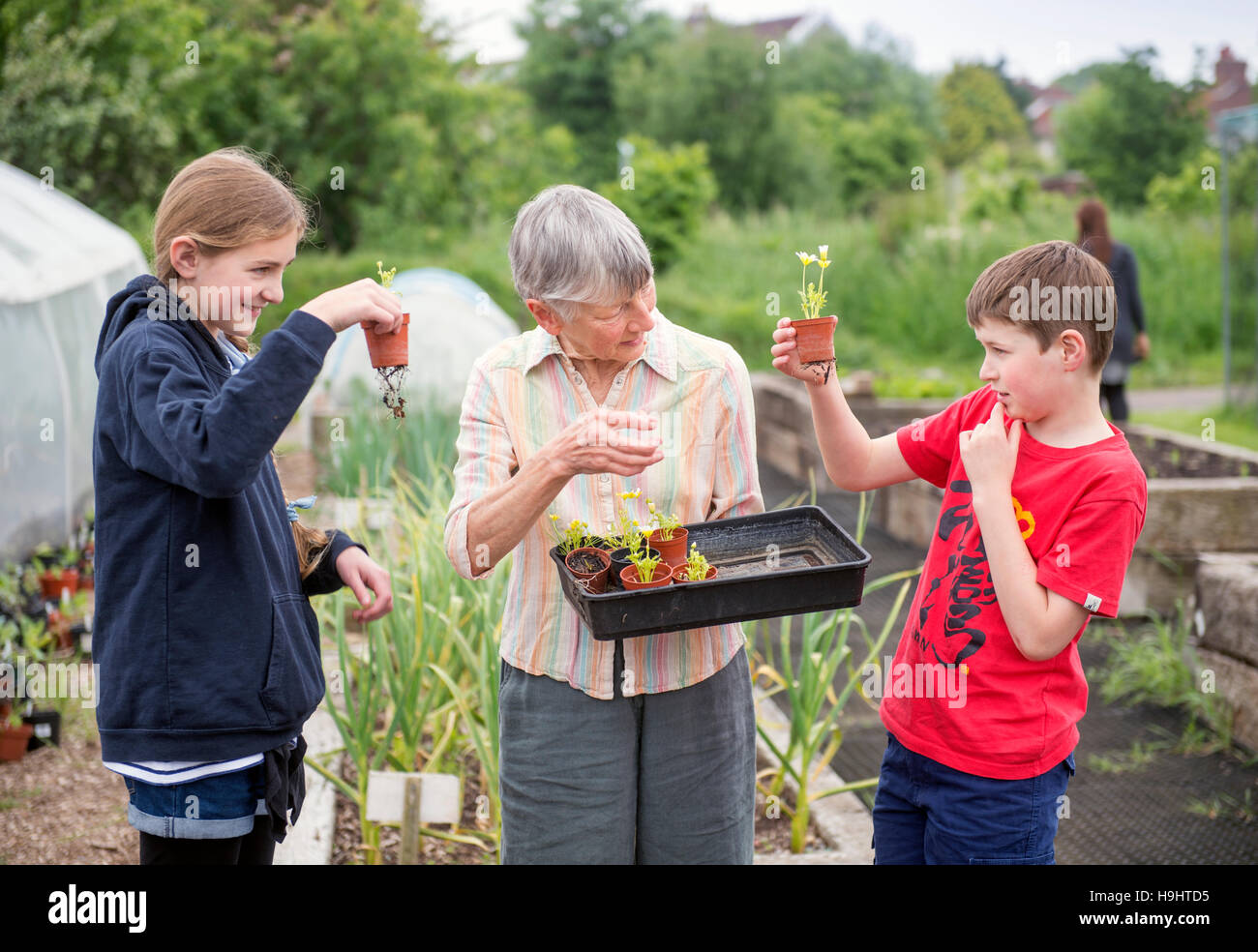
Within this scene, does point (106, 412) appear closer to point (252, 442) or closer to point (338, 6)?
point (252, 442)

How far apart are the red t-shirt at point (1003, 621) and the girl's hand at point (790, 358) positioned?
279mm

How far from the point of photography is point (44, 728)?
318cm

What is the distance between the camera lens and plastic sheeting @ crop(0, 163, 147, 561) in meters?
4.33

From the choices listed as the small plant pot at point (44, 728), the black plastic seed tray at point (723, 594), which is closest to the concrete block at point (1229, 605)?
the black plastic seed tray at point (723, 594)

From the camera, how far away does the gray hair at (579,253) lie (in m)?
1.56

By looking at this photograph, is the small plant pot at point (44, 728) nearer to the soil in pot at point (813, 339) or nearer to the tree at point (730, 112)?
the soil in pot at point (813, 339)

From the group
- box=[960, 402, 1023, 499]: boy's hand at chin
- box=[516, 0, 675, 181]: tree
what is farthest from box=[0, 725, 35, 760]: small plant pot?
box=[516, 0, 675, 181]: tree

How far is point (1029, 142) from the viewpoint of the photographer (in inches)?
1454

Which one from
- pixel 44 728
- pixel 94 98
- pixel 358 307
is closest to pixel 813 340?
pixel 358 307

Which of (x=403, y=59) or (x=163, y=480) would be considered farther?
(x=403, y=59)

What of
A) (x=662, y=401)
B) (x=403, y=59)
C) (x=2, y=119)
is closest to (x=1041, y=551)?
(x=662, y=401)

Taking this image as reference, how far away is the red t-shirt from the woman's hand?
56cm

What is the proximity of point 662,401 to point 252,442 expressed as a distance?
0.61 metres

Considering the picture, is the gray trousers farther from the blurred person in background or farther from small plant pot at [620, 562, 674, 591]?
the blurred person in background
